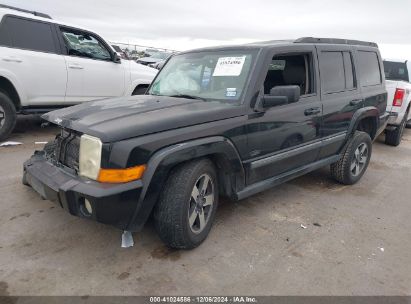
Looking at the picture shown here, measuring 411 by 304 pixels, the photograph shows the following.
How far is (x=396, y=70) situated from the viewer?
891 cm

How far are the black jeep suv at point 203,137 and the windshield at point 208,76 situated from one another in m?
0.01

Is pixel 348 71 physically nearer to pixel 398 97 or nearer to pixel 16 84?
pixel 398 97

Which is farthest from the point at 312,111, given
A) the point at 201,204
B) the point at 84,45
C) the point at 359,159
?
the point at 84,45

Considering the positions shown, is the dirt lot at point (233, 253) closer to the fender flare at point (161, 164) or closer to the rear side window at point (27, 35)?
the fender flare at point (161, 164)

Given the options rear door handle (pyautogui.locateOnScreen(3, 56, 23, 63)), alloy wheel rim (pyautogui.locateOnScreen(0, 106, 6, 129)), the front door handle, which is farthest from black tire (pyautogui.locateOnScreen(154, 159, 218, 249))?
rear door handle (pyautogui.locateOnScreen(3, 56, 23, 63))

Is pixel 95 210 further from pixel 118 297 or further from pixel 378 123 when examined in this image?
pixel 378 123

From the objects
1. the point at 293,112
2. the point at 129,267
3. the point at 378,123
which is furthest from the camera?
the point at 378,123

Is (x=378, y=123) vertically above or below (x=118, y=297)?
above

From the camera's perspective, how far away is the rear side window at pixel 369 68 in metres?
4.79

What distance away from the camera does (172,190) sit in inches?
108

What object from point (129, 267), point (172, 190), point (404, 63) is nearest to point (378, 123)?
point (172, 190)

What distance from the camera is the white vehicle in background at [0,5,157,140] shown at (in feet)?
18.4

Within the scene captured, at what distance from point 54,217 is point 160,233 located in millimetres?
1186

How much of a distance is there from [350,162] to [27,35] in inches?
205
